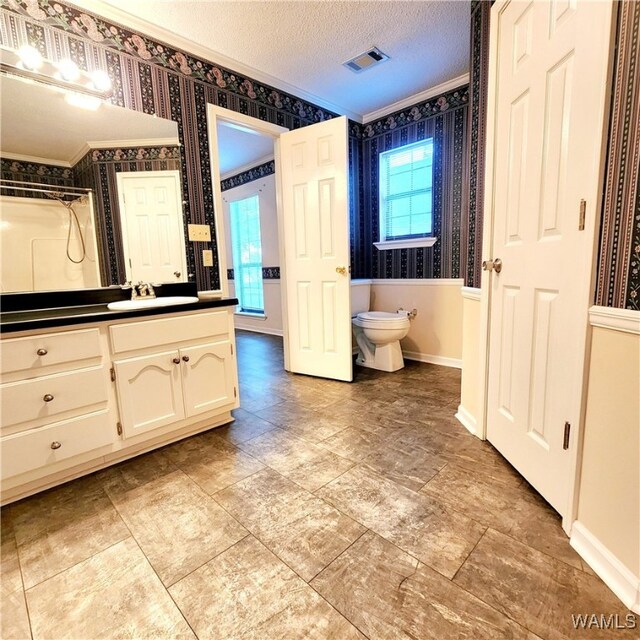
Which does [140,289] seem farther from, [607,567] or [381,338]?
[607,567]

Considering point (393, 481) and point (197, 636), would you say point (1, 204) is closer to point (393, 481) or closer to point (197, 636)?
point (197, 636)

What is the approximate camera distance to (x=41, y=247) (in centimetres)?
178

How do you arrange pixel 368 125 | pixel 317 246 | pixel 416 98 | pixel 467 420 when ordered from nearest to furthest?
pixel 467 420 → pixel 317 246 → pixel 416 98 → pixel 368 125

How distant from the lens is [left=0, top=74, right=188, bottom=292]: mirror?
171cm

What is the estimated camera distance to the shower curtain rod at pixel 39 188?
1697mm

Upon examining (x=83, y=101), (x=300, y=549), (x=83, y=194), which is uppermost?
(x=83, y=101)

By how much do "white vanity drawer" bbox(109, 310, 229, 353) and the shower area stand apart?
534 millimetres

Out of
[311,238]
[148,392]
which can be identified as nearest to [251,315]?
[311,238]

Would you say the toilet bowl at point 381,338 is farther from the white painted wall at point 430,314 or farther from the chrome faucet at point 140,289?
the chrome faucet at point 140,289

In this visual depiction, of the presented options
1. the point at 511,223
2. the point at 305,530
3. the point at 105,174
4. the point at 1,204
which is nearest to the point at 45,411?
the point at 1,204

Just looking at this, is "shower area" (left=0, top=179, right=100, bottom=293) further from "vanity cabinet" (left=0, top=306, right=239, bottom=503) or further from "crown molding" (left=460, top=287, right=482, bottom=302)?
"crown molding" (left=460, top=287, right=482, bottom=302)

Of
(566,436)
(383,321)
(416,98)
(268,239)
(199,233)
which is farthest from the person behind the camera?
(268,239)

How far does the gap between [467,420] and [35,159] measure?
8.98ft

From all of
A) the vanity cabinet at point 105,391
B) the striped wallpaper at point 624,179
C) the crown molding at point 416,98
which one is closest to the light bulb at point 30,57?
the vanity cabinet at point 105,391
